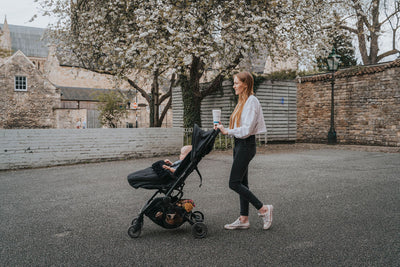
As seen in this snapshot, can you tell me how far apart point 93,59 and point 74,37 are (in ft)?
4.48

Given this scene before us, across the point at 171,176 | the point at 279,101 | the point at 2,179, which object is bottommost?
the point at 2,179

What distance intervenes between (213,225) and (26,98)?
38.7 metres

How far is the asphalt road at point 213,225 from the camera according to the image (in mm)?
3217

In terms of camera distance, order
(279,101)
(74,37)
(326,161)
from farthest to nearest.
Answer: (279,101), (74,37), (326,161)

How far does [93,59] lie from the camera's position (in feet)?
56.5

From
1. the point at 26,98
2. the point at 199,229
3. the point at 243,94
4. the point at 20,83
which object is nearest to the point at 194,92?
the point at 243,94

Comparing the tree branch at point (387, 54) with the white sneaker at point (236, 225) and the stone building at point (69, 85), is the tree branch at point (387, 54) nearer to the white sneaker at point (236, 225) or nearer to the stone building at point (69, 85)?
the stone building at point (69, 85)

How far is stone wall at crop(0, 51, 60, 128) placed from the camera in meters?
36.2

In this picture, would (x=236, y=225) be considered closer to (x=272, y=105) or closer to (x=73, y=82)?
(x=272, y=105)

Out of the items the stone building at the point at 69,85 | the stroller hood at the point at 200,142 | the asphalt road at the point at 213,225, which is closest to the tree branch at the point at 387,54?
the stone building at the point at 69,85

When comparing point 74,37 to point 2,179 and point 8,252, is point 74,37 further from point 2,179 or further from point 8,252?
point 8,252

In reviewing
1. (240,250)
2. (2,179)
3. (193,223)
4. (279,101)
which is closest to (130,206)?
(193,223)

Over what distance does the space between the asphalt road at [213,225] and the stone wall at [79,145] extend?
2.48m

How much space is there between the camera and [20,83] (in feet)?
122
